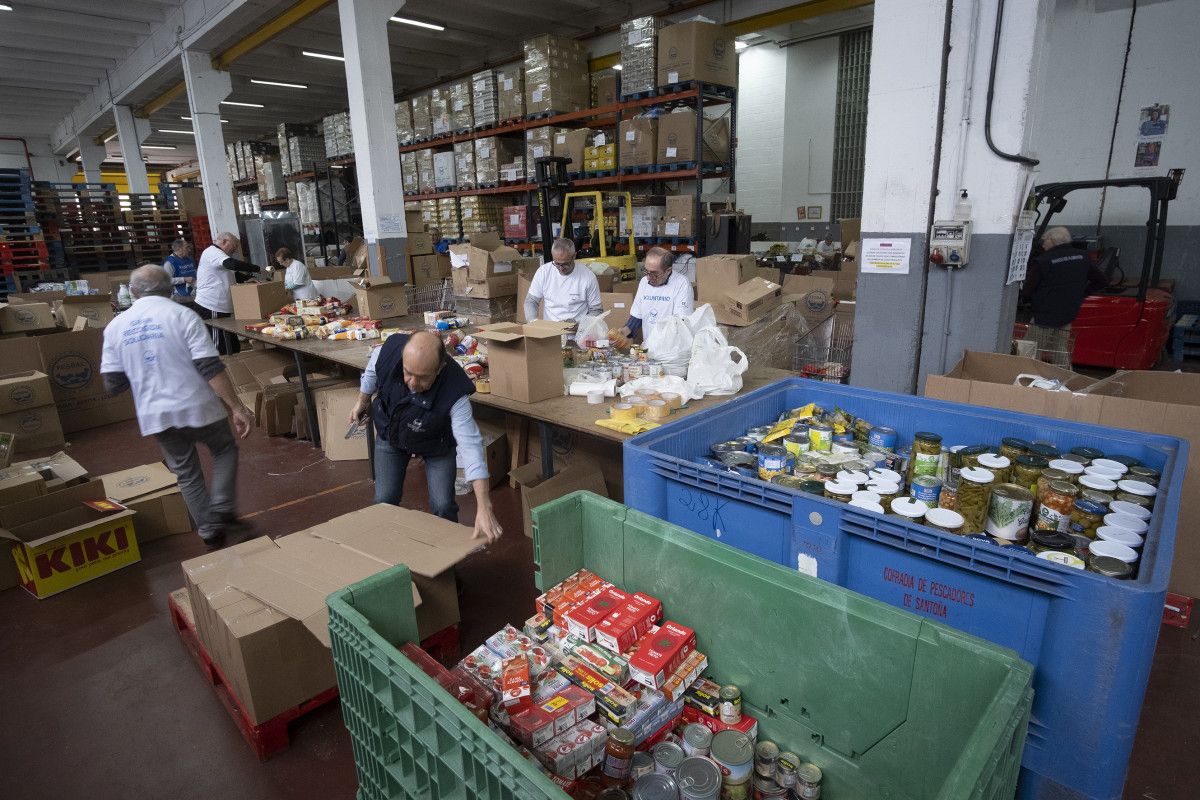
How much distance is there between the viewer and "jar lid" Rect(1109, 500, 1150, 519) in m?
1.67

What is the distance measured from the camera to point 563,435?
4.54 m

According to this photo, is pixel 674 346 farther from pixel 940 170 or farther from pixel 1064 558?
pixel 1064 558

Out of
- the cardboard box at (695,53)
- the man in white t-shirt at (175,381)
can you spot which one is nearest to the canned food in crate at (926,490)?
the man in white t-shirt at (175,381)

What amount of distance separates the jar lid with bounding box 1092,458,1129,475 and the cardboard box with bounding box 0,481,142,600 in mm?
4530

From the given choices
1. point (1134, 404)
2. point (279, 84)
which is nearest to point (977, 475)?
point (1134, 404)

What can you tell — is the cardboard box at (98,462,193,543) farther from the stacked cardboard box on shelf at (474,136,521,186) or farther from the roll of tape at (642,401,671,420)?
the stacked cardboard box on shelf at (474,136,521,186)

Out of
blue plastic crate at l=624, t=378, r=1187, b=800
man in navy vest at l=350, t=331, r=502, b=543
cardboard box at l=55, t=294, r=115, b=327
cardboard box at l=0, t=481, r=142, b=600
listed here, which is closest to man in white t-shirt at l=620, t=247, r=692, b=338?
man in navy vest at l=350, t=331, r=502, b=543

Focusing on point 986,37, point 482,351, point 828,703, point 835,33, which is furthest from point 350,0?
point 828,703

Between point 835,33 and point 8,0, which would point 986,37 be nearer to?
point 835,33

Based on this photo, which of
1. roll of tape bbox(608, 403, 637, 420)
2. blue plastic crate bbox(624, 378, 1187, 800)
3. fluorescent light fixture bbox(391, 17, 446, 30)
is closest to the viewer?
blue plastic crate bbox(624, 378, 1187, 800)

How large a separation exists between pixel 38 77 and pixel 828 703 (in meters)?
17.3

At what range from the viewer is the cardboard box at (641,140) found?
7699 millimetres

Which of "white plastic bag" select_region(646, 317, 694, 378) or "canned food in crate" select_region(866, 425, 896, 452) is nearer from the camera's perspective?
"canned food in crate" select_region(866, 425, 896, 452)

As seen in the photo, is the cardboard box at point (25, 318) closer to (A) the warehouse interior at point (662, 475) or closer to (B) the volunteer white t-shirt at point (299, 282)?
(A) the warehouse interior at point (662, 475)
